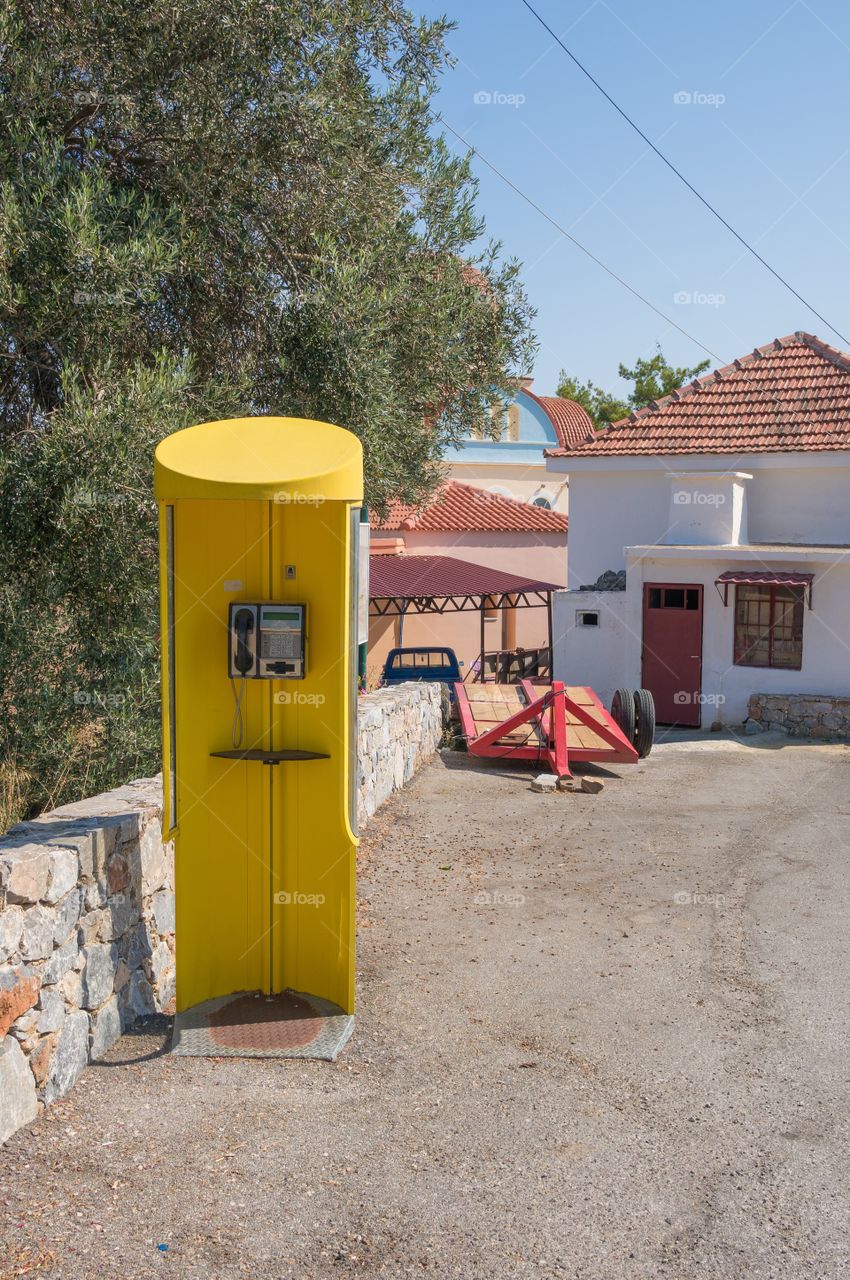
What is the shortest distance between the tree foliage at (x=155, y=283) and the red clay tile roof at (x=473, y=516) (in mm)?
18489

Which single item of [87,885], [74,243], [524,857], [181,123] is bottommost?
[524,857]

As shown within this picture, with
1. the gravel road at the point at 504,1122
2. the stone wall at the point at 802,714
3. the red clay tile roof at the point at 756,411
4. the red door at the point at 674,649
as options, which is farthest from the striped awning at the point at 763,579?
the gravel road at the point at 504,1122

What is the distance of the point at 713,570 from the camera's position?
1961cm

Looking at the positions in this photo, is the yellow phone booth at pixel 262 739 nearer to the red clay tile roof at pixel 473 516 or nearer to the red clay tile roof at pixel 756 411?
the red clay tile roof at pixel 756 411

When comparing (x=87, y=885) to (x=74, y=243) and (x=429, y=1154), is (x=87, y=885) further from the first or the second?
(x=74, y=243)

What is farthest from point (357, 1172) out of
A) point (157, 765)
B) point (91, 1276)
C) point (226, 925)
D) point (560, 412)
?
point (560, 412)

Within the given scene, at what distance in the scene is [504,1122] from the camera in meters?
4.95

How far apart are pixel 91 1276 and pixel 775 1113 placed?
299cm

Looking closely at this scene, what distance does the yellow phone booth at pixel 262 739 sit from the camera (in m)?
5.72

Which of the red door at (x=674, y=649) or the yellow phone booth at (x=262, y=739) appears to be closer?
the yellow phone booth at (x=262, y=739)

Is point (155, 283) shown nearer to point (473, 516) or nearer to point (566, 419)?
point (473, 516)

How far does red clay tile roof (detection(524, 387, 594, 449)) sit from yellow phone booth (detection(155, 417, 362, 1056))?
33204 millimetres

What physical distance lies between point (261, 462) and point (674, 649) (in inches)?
612

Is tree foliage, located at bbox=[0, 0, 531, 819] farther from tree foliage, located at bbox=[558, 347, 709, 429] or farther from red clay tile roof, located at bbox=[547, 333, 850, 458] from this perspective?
tree foliage, located at bbox=[558, 347, 709, 429]
